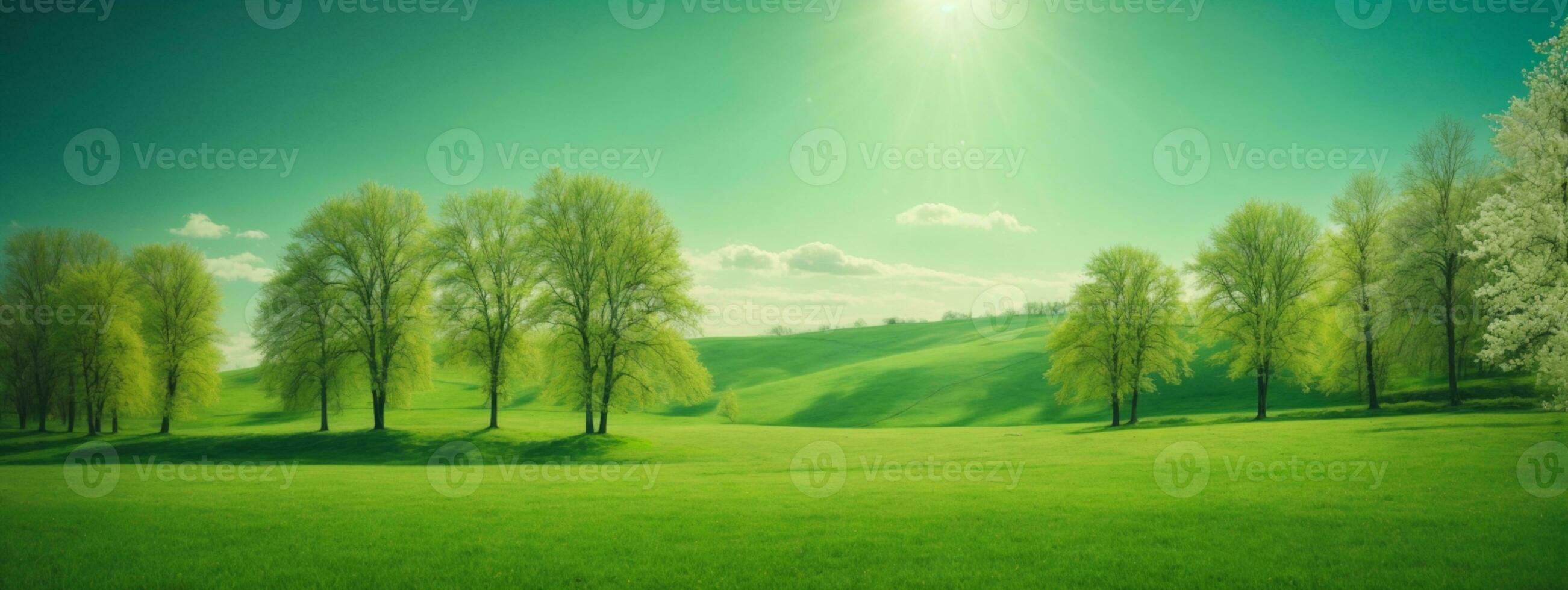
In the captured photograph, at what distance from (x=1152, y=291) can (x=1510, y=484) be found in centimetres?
3534

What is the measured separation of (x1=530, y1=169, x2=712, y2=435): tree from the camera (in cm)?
3812

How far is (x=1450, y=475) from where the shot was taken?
16.8m

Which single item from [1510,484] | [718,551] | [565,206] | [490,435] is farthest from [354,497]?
[1510,484]

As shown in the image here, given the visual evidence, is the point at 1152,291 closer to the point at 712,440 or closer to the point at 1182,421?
the point at 1182,421

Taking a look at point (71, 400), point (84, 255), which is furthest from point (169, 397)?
point (84, 255)

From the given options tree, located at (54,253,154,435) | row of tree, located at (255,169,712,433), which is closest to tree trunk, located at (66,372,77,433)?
tree, located at (54,253,154,435)

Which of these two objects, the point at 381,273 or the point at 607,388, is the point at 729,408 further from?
the point at 381,273

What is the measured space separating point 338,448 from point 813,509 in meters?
31.2

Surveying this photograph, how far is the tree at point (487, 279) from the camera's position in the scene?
39219mm

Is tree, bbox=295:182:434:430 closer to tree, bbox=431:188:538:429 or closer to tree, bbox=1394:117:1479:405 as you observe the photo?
tree, bbox=431:188:538:429

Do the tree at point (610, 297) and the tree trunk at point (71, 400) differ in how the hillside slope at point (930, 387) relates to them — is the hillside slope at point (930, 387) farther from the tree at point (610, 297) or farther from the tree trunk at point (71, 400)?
the tree trunk at point (71, 400)

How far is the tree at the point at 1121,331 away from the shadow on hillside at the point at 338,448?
32.9 m

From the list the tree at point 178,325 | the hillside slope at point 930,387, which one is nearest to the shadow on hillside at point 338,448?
the tree at point 178,325

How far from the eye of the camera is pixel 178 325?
147 ft
